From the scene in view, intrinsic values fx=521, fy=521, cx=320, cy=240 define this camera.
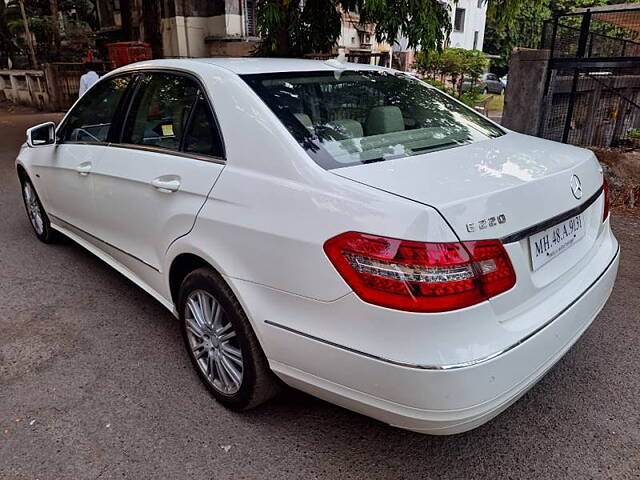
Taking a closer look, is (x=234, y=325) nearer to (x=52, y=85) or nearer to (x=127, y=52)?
(x=127, y=52)

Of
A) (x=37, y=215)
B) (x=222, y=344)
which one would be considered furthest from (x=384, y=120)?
(x=37, y=215)

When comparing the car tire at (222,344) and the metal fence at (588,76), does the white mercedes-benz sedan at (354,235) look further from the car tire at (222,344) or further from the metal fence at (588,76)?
the metal fence at (588,76)

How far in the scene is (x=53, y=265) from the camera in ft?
14.6

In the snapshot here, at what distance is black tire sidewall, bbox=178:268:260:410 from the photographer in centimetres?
234

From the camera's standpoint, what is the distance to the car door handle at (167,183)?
262 cm

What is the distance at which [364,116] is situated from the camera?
8.98ft

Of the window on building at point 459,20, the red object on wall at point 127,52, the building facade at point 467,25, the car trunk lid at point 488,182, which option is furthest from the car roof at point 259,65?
the window on building at point 459,20

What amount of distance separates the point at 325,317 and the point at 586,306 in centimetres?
121

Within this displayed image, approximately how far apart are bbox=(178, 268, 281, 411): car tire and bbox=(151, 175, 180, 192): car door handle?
439 millimetres

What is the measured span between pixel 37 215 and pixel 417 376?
4340 mm

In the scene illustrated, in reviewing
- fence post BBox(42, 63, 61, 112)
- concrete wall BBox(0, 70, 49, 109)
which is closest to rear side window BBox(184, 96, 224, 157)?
fence post BBox(42, 63, 61, 112)

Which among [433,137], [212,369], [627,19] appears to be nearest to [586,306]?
[433,137]

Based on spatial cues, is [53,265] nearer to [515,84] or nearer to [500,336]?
[500,336]

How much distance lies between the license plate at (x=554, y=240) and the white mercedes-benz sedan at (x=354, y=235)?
0.01 m
